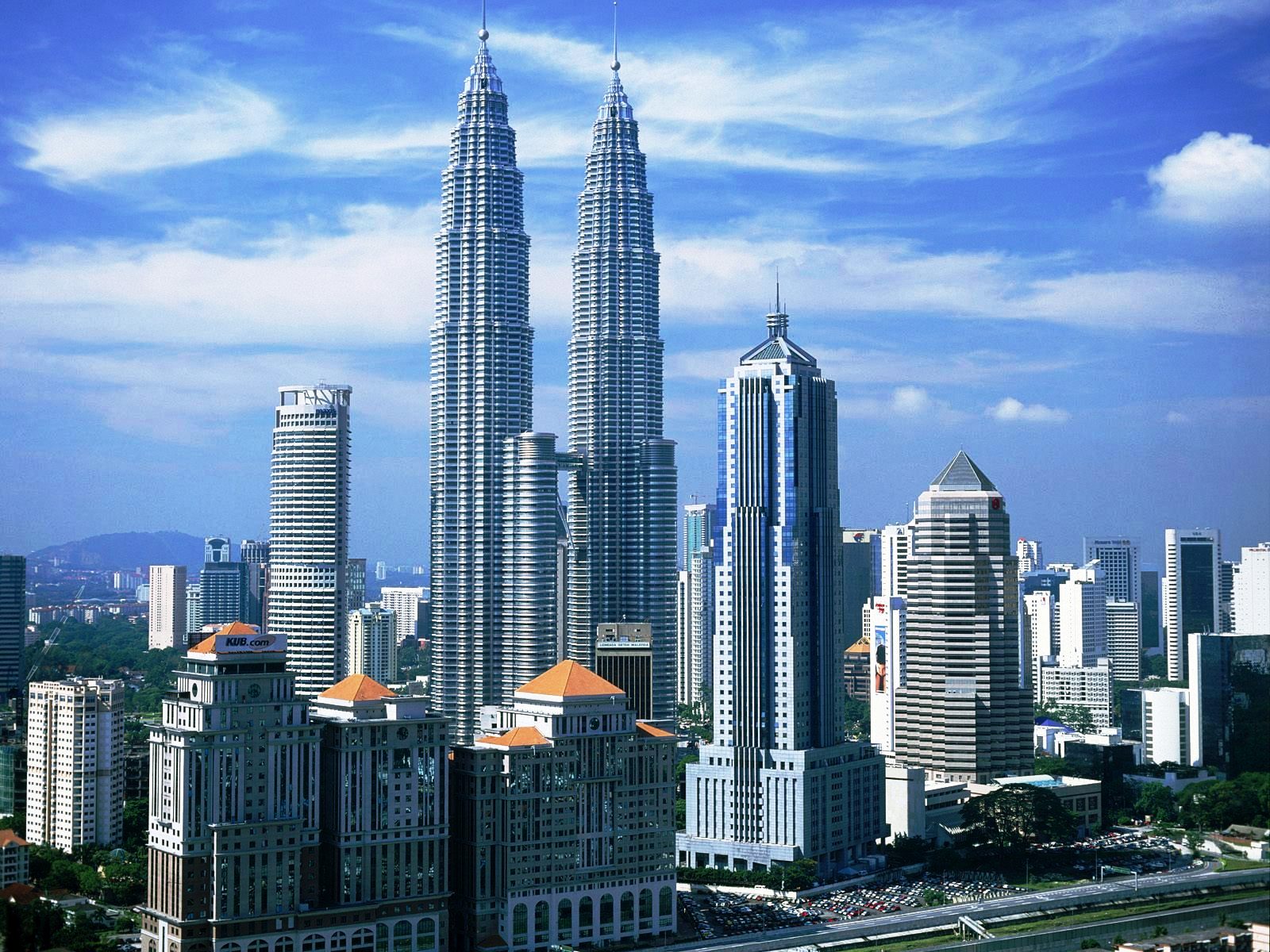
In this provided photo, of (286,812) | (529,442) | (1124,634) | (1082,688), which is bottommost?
(1082,688)

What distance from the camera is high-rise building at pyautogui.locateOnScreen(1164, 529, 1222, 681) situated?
20.3 m

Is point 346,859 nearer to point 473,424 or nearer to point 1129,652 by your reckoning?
point 473,424

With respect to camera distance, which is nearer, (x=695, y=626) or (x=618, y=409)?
(x=618, y=409)

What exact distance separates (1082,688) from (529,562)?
13.8 metres

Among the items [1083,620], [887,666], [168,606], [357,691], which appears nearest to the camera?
[357,691]

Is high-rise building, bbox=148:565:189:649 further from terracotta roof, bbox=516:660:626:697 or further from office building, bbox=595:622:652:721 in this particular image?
terracotta roof, bbox=516:660:626:697

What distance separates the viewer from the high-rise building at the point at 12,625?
2638cm

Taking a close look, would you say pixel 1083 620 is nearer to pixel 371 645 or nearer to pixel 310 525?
pixel 371 645

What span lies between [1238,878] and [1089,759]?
32.1 ft

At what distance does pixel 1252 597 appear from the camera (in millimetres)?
A: 21688

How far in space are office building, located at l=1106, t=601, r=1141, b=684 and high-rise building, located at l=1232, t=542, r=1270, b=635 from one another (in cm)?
1163

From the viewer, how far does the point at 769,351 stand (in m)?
20.3

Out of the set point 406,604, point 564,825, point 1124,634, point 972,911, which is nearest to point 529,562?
point 564,825

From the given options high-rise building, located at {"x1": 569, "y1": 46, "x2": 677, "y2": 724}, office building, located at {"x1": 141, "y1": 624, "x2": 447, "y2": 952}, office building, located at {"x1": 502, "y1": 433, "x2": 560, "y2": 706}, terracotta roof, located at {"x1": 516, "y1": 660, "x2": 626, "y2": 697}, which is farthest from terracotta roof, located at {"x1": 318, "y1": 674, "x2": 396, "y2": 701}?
high-rise building, located at {"x1": 569, "y1": 46, "x2": 677, "y2": 724}
